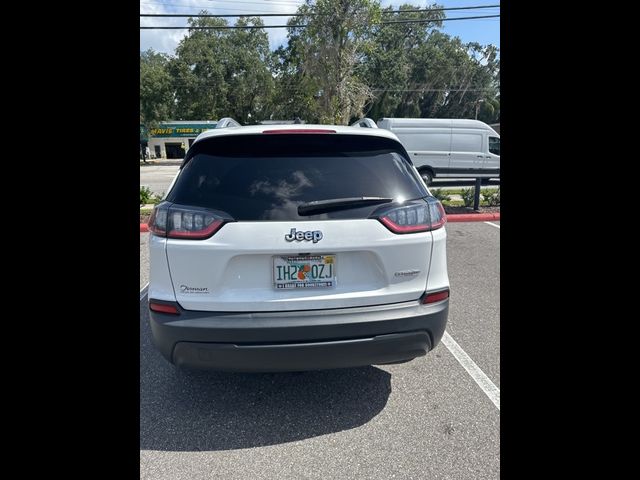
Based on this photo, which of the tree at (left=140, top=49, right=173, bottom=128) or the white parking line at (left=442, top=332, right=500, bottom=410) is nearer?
the white parking line at (left=442, top=332, right=500, bottom=410)

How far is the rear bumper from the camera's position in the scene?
198 centimetres

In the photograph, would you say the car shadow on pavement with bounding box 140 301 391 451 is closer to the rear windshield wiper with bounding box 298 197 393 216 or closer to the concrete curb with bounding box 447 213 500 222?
the rear windshield wiper with bounding box 298 197 393 216

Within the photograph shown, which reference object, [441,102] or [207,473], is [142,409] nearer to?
[207,473]

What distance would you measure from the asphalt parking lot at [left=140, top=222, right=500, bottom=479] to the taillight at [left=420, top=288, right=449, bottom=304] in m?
0.80

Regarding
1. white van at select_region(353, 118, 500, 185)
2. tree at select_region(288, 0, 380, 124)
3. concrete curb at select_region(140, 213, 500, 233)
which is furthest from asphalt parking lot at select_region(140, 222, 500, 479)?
tree at select_region(288, 0, 380, 124)

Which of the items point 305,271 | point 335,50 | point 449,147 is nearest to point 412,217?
point 305,271

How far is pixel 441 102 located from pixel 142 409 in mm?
50574

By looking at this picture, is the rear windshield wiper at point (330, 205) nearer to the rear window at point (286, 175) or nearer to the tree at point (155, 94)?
the rear window at point (286, 175)

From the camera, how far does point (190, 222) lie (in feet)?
6.52

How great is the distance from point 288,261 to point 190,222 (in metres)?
0.58

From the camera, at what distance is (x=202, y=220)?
6.49 ft

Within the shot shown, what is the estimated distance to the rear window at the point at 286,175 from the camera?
2.03 meters

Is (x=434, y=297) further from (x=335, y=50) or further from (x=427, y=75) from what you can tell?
(x=427, y=75)

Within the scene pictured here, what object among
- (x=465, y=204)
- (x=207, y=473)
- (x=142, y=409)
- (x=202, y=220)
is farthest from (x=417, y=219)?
(x=465, y=204)
